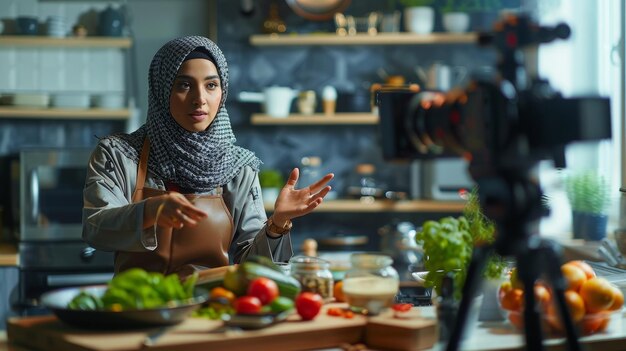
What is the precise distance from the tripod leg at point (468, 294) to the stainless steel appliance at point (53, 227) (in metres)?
2.99

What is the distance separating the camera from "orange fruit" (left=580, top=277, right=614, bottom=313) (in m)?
2.27

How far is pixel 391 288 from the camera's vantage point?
220 cm

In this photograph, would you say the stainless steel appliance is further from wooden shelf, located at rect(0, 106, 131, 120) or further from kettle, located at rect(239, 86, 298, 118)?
kettle, located at rect(239, 86, 298, 118)

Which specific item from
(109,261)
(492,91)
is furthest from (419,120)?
(109,261)

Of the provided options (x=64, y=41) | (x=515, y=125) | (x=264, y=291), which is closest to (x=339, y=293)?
(x=264, y=291)

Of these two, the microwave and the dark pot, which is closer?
the dark pot

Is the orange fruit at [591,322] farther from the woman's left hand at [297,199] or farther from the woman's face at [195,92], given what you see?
the woman's face at [195,92]

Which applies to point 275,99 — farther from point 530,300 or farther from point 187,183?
point 530,300

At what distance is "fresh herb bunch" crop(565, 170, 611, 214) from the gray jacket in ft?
5.60

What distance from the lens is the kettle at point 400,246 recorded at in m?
4.62

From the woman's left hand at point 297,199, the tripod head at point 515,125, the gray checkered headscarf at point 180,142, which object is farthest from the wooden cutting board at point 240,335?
the gray checkered headscarf at point 180,142

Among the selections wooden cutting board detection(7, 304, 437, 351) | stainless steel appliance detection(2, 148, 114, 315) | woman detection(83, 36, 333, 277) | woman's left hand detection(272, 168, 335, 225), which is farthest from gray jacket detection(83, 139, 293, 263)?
stainless steel appliance detection(2, 148, 114, 315)

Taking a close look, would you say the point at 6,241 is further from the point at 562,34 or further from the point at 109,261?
the point at 562,34

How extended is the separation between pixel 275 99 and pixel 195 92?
2.12 meters
